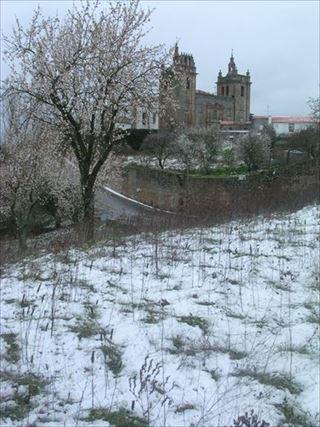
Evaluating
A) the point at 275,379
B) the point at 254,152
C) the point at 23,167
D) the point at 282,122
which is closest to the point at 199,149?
the point at 254,152

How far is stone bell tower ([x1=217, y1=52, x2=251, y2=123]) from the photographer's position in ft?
432

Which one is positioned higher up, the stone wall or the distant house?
the distant house

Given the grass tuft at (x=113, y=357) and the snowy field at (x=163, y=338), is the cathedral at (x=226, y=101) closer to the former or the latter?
the snowy field at (x=163, y=338)

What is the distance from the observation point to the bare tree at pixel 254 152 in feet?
149

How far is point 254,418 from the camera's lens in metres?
3.84

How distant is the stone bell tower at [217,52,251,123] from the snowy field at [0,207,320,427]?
124597 mm

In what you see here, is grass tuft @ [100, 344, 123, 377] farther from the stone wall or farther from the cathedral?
the cathedral

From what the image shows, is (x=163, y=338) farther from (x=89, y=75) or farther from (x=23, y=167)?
(x=23, y=167)

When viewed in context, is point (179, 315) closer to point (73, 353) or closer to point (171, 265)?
point (73, 353)

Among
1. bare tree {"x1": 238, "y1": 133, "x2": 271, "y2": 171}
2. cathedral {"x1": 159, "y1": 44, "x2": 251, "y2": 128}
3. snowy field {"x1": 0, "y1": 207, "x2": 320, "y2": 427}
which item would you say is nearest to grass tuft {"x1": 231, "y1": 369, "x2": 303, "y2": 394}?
snowy field {"x1": 0, "y1": 207, "x2": 320, "y2": 427}

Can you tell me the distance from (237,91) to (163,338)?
13095 cm

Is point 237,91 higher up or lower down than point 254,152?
higher up

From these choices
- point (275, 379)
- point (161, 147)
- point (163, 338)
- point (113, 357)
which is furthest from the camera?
point (161, 147)

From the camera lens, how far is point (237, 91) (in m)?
132
